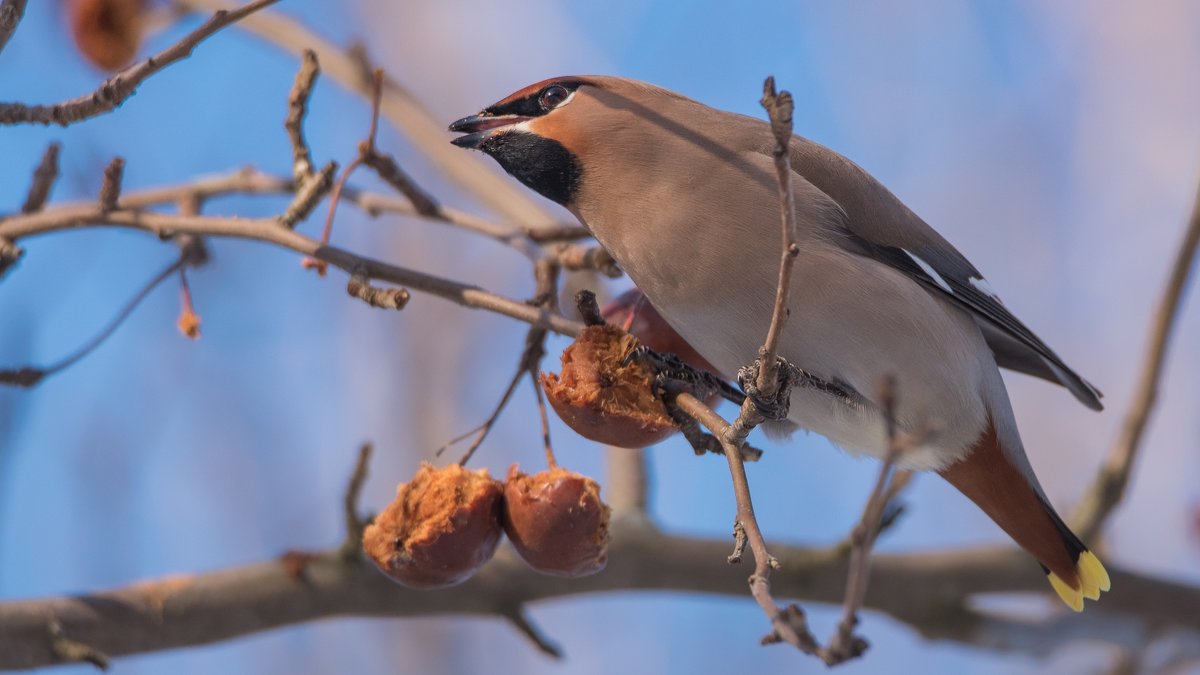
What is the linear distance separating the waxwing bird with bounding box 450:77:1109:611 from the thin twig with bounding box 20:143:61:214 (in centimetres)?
96

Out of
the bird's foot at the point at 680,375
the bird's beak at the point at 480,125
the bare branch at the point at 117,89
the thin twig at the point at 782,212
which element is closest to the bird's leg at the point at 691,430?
the bird's foot at the point at 680,375

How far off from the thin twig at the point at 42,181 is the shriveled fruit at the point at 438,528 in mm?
1204

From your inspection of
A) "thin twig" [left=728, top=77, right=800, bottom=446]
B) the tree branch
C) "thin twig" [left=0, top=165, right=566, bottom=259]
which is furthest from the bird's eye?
the tree branch

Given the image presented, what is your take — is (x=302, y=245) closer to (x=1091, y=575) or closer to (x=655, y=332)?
(x=655, y=332)

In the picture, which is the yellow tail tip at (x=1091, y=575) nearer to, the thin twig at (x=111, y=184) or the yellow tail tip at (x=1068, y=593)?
the yellow tail tip at (x=1068, y=593)

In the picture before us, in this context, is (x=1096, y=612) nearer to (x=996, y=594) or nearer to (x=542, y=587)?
(x=996, y=594)

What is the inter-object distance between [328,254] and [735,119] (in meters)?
1.16

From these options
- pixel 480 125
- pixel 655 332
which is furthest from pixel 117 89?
pixel 655 332

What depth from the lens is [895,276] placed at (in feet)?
10.2

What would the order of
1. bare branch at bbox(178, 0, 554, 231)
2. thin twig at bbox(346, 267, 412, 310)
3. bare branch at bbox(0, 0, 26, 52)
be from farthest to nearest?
bare branch at bbox(178, 0, 554, 231) < thin twig at bbox(346, 267, 412, 310) < bare branch at bbox(0, 0, 26, 52)

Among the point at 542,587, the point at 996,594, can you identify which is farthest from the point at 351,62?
the point at 996,594

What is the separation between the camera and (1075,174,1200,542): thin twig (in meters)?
3.43

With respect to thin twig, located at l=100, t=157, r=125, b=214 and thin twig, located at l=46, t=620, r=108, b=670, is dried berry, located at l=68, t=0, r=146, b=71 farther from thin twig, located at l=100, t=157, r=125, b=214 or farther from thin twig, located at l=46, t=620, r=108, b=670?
thin twig, located at l=46, t=620, r=108, b=670

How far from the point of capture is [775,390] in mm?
2225
